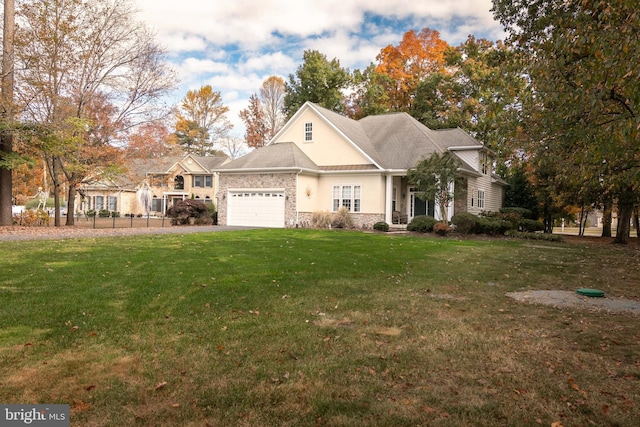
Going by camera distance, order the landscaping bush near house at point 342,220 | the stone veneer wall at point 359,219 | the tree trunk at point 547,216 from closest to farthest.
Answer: the landscaping bush near house at point 342,220
the stone veneer wall at point 359,219
the tree trunk at point 547,216

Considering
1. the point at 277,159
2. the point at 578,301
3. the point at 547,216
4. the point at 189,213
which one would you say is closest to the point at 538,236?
the point at 547,216

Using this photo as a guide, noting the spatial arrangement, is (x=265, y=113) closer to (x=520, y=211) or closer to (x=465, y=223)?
(x=520, y=211)

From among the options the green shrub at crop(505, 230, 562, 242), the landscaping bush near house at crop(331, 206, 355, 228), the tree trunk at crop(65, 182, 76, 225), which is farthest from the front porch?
the tree trunk at crop(65, 182, 76, 225)

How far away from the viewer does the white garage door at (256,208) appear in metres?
24.8

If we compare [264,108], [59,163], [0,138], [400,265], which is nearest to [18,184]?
[59,163]

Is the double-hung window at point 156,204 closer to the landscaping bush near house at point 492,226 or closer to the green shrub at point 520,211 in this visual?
the green shrub at point 520,211

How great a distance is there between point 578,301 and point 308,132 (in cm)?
2136

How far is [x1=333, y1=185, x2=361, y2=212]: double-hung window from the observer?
79.7 ft

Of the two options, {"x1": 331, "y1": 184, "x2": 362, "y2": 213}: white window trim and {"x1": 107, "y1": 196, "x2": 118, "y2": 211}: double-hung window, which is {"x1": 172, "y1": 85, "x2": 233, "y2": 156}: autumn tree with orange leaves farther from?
{"x1": 331, "y1": 184, "x2": 362, "y2": 213}: white window trim

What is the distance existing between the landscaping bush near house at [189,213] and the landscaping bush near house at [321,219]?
7.31 meters

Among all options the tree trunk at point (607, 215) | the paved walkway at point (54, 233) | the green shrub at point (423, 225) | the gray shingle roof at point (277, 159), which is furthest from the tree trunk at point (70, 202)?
the tree trunk at point (607, 215)

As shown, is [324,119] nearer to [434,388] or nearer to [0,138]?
[0,138]

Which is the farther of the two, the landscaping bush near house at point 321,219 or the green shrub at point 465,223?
the landscaping bush near house at point 321,219

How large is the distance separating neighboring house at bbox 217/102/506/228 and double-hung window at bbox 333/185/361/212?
6 centimetres
